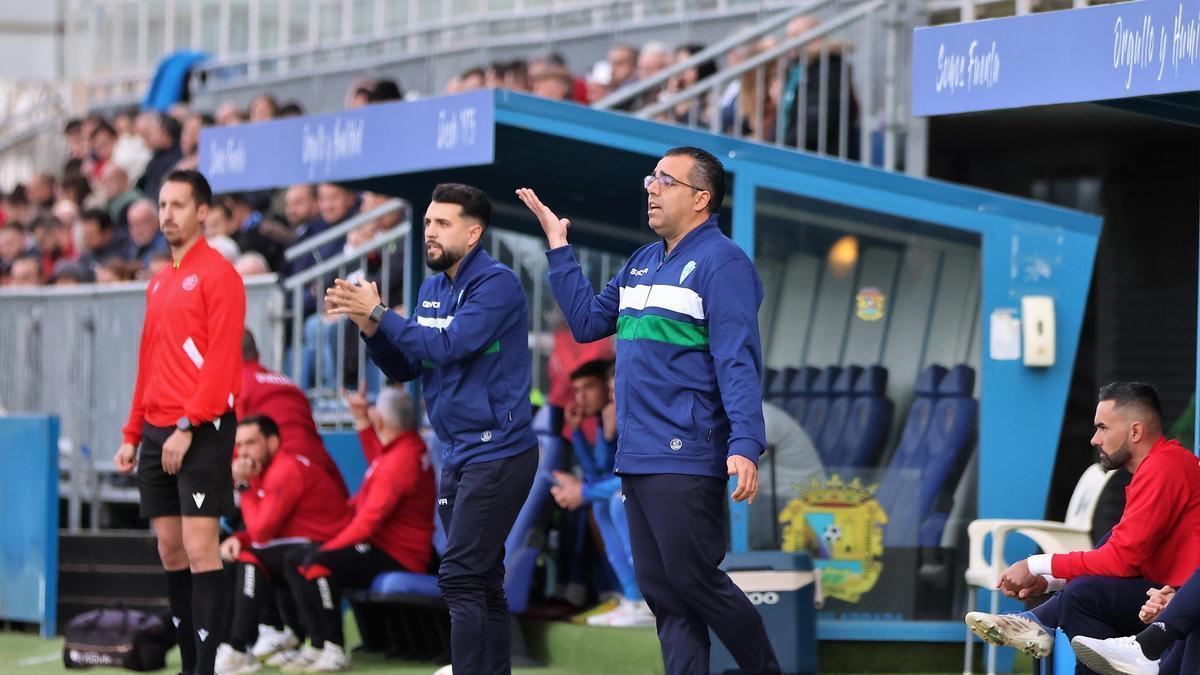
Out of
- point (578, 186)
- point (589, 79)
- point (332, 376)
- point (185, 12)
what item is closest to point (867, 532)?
point (578, 186)

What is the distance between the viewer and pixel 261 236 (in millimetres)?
13461

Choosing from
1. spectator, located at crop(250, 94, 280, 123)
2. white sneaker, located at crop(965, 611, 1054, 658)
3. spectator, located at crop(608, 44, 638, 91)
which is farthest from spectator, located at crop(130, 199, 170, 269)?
white sneaker, located at crop(965, 611, 1054, 658)

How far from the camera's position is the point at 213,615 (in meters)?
7.99

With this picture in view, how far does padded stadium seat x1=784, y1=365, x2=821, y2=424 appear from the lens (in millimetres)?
9125

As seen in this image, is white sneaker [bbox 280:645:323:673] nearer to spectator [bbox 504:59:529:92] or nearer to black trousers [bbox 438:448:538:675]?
black trousers [bbox 438:448:538:675]

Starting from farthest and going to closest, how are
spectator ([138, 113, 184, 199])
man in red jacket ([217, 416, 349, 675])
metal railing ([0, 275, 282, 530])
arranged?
spectator ([138, 113, 184, 199])
metal railing ([0, 275, 282, 530])
man in red jacket ([217, 416, 349, 675])

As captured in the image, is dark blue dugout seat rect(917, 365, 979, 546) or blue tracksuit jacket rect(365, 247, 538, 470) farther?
dark blue dugout seat rect(917, 365, 979, 546)

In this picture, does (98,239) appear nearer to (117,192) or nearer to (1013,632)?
(117,192)

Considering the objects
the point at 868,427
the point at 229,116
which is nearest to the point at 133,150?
the point at 229,116

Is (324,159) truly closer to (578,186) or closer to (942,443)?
(578,186)

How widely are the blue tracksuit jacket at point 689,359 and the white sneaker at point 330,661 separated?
330 cm

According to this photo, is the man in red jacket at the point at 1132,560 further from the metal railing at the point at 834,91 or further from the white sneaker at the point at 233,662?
the metal railing at the point at 834,91

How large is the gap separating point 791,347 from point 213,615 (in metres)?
2.90

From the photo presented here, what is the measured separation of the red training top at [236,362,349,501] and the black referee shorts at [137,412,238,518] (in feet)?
6.65
